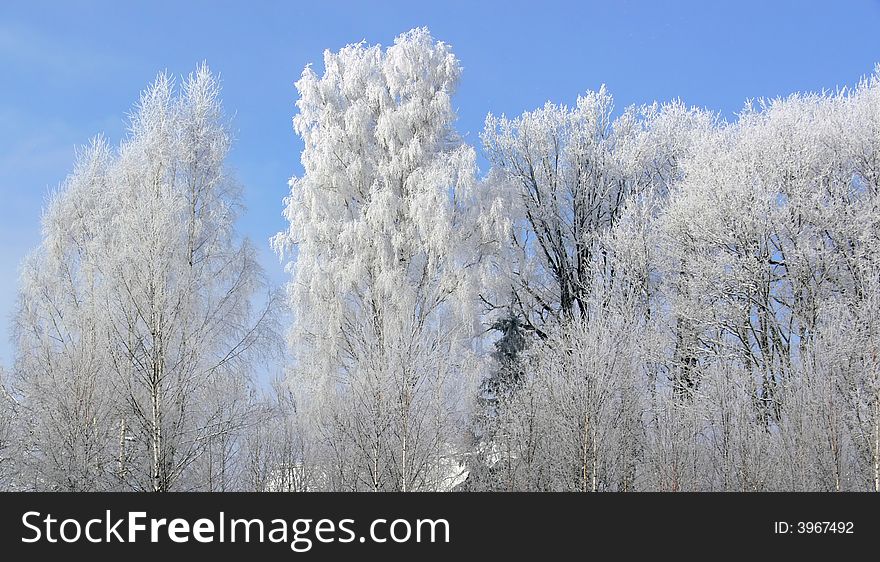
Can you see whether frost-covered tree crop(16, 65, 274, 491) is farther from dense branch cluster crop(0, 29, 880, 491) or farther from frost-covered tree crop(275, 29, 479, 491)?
frost-covered tree crop(275, 29, 479, 491)

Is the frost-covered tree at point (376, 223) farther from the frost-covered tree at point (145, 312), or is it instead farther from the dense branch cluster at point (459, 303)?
the frost-covered tree at point (145, 312)

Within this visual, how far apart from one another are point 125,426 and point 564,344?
8.71 meters

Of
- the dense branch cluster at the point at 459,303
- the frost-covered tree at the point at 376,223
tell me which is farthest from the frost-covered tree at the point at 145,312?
the frost-covered tree at the point at 376,223

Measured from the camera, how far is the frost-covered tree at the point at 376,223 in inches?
871

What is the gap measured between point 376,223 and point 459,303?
2.83 m

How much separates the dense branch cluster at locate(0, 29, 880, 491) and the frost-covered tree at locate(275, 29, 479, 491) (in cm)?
7

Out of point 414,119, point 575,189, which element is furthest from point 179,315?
point 575,189

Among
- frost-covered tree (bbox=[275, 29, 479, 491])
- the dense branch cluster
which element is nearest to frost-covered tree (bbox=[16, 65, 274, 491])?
the dense branch cluster

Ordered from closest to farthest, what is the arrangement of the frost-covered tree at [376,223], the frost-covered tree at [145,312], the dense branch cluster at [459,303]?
the frost-covered tree at [145,312]
the dense branch cluster at [459,303]
the frost-covered tree at [376,223]

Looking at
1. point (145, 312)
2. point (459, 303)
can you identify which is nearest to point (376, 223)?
point (459, 303)

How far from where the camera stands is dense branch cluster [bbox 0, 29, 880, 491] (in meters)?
17.8

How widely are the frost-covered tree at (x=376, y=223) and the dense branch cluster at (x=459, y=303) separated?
7cm

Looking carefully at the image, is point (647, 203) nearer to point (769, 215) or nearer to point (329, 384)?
point (769, 215)

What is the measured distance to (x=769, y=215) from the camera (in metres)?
23.1
